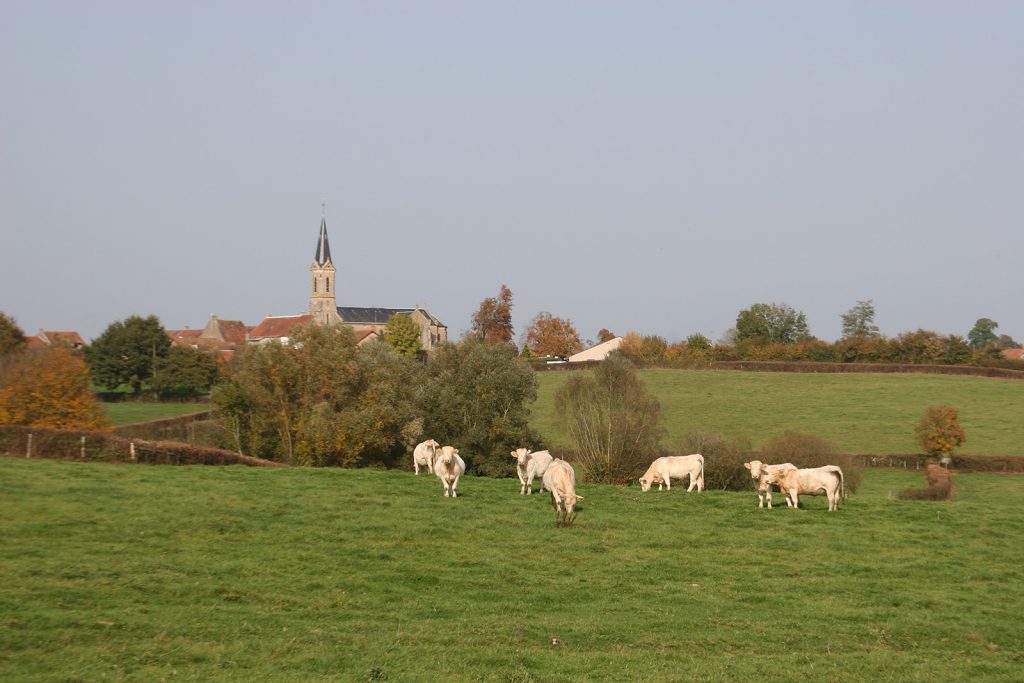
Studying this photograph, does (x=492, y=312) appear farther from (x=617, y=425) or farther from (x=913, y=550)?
(x=913, y=550)

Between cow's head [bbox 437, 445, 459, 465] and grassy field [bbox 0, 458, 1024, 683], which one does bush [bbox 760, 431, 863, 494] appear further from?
cow's head [bbox 437, 445, 459, 465]

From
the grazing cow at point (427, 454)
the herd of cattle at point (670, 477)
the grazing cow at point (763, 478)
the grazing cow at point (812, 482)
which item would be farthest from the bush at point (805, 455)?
the grazing cow at point (427, 454)

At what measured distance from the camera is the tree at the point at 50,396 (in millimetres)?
47719

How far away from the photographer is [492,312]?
146750mm

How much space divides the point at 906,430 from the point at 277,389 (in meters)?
46.0

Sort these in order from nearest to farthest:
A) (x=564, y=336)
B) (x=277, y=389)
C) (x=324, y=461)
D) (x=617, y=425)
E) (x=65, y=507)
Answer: (x=65, y=507), (x=617, y=425), (x=324, y=461), (x=277, y=389), (x=564, y=336)

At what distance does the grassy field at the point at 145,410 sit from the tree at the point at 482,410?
30793 mm

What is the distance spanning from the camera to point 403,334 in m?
140

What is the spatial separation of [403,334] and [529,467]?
366 feet

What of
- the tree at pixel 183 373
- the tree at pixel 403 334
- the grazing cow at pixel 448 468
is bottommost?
the grazing cow at pixel 448 468

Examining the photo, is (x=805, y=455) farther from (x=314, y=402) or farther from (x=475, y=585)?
(x=475, y=585)

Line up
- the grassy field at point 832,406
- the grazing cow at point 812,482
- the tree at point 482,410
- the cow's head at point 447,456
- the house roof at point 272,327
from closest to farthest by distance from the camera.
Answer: the grazing cow at point 812,482 → the cow's head at point 447,456 → the tree at point 482,410 → the grassy field at point 832,406 → the house roof at point 272,327

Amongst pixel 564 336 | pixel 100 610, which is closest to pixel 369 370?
pixel 100 610

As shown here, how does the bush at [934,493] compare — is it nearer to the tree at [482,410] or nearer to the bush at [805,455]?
the bush at [805,455]
